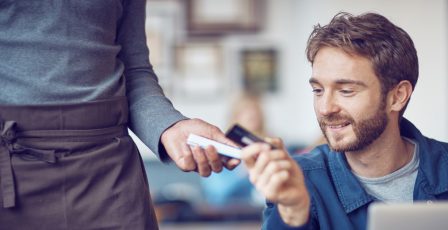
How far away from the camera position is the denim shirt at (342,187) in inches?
68.0

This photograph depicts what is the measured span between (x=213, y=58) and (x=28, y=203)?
14.8 ft

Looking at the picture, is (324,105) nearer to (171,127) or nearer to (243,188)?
(171,127)

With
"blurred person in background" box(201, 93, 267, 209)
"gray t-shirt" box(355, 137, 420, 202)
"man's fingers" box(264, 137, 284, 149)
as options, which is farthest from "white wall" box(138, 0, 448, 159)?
"man's fingers" box(264, 137, 284, 149)

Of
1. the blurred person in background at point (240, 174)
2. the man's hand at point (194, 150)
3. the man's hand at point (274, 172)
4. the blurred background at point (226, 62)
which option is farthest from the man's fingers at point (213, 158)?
the blurred background at point (226, 62)

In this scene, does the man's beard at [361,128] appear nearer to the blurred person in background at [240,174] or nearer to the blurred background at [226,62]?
the blurred person in background at [240,174]

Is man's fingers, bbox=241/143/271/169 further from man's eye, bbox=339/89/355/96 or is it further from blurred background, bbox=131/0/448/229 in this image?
blurred background, bbox=131/0/448/229

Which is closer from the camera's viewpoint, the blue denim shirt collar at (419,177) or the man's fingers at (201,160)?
the man's fingers at (201,160)

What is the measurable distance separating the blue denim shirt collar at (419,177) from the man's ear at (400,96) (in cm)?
11

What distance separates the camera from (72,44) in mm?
1431

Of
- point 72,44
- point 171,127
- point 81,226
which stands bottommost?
point 81,226

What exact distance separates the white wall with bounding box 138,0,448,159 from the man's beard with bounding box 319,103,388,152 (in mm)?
3189

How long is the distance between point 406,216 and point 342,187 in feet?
2.17

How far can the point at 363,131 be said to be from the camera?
1867 mm

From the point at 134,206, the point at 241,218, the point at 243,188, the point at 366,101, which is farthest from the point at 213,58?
the point at 134,206
